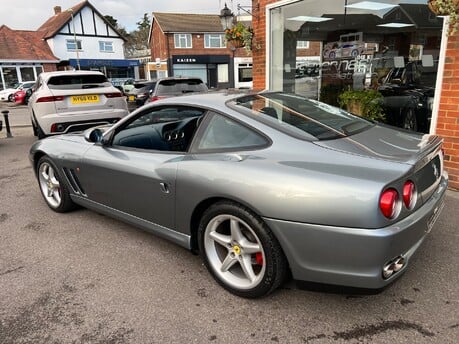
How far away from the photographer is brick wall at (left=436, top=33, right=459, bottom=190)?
4512mm

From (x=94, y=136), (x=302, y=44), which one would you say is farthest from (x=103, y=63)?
(x=94, y=136)

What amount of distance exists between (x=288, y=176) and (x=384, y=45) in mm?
6116

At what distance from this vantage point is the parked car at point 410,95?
5633mm

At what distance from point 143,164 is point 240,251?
108 cm

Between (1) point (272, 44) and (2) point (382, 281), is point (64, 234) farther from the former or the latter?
(1) point (272, 44)

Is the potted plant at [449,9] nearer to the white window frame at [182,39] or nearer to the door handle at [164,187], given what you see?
the door handle at [164,187]

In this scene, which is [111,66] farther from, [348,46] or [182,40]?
[348,46]

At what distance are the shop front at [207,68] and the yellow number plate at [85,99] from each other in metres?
32.5

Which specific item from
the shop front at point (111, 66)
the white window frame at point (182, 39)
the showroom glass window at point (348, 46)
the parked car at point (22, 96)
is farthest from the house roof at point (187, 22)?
the showroom glass window at point (348, 46)

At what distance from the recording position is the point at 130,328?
7.76ft

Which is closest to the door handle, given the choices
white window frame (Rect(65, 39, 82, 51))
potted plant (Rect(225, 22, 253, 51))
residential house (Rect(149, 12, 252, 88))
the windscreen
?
the windscreen

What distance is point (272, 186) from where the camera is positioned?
2254 millimetres

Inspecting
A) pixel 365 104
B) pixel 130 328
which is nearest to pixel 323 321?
pixel 130 328

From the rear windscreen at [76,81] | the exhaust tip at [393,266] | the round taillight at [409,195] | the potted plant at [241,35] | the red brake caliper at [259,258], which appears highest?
the potted plant at [241,35]
